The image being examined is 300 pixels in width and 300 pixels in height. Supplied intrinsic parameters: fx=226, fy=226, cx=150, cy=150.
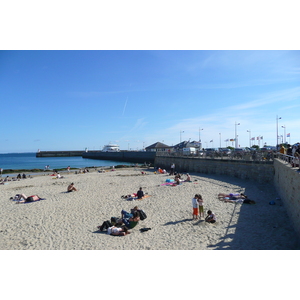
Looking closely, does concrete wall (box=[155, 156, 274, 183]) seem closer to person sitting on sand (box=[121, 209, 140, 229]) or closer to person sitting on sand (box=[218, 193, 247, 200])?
person sitting on sand (box=[218, 193, 247, 200])

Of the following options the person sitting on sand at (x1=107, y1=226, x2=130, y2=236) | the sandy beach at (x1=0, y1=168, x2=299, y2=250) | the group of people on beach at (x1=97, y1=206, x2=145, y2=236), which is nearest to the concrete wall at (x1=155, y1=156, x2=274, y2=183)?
the sandy beach at (x1=0, y1=168, x2=299, y2=250)

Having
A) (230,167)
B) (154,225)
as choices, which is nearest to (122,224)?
(154,225)

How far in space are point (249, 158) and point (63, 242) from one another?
50.1ft

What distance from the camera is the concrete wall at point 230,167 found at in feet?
52.8

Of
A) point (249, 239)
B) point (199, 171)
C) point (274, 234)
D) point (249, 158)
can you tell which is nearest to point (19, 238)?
point (249, 239)

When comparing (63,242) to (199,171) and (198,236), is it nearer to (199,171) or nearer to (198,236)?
(198,236)

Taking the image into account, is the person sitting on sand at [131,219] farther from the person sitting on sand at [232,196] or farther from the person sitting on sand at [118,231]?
the person sitting on sand at [232,196]

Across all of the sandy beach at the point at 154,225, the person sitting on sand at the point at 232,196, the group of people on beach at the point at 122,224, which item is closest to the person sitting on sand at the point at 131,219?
the group of people on beach at the point at 122,224

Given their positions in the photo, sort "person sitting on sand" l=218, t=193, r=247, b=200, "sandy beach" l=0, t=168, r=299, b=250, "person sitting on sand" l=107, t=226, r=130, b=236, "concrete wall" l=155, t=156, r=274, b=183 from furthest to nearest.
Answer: "concrete wall" l=155, t=156, r=274, b=183
"person sitting on sand" l=218, t=193, r=247, b=200
"person sitting on sand" l=107, t=226, r=130, b=236
"sandy beach" l=0, t=168, r=299, b=250

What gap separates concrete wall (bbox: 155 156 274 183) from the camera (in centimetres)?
1610

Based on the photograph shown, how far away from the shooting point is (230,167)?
19.7 m

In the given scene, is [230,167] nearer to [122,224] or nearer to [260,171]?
[260,171]

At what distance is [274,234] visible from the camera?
732 cm

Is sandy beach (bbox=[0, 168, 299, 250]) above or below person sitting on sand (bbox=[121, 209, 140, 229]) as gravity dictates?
below
